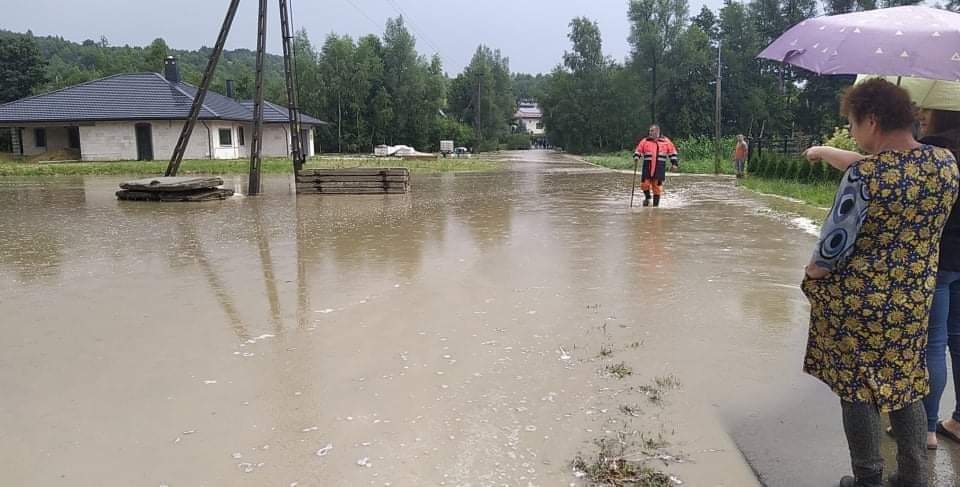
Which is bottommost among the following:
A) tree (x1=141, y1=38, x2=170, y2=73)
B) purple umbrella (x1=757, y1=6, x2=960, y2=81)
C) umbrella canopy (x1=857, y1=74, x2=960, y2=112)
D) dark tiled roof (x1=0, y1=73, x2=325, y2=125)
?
umbrella canopy (x1=857, y1=74, x2=960, y2=112)

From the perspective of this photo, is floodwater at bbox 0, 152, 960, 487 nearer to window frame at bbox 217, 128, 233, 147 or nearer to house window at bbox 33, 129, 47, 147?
window frame at bbox 217, 128, 233, 147

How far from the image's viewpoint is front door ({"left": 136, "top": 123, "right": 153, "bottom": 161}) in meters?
36.0

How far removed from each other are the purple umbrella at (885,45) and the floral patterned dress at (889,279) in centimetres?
82

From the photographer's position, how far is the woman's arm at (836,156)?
2709 mm

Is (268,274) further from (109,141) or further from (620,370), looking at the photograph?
(109,141)

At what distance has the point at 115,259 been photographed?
798 cm

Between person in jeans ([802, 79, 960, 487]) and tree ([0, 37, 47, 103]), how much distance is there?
2627 inches

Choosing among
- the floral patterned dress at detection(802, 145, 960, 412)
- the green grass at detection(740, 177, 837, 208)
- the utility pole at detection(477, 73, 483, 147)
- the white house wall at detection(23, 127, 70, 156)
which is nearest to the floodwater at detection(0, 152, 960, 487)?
the floral patterned dress at detection(802, 145, 960, 412)

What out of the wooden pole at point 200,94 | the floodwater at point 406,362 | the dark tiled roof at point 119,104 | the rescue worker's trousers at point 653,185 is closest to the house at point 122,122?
the dark tiled roof at point 119,104

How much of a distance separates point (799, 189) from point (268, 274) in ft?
42.3

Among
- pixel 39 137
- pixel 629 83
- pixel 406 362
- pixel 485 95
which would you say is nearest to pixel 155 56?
pixel 485 95

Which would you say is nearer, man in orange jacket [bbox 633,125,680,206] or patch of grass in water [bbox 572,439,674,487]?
patch of grass in water [bbox 572,439,674,487]

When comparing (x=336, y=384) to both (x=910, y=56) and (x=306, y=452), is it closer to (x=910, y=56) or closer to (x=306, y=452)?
(x=306, y=452)

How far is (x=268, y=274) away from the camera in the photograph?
7.10m
